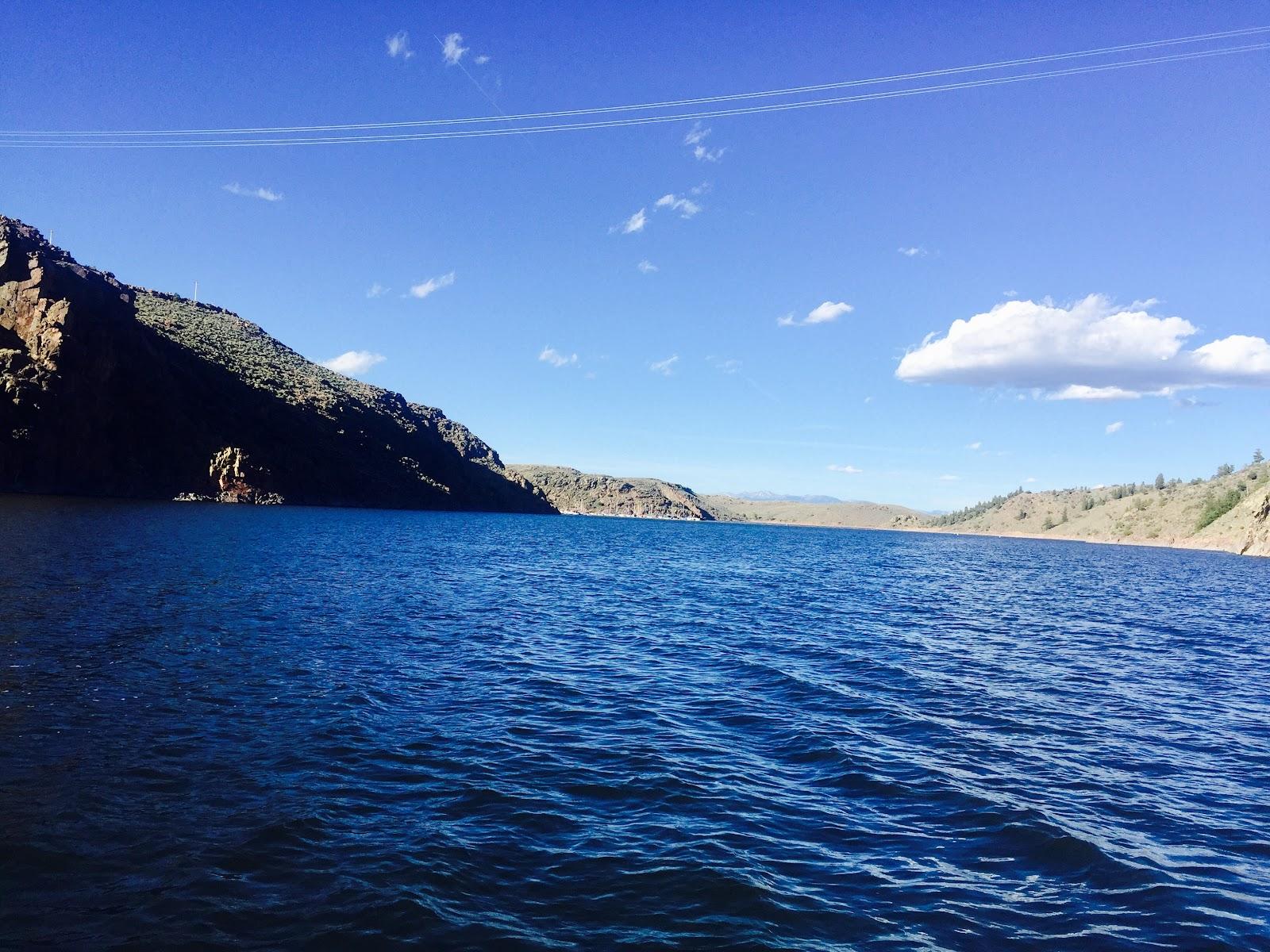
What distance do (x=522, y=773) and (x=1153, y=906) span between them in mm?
8428

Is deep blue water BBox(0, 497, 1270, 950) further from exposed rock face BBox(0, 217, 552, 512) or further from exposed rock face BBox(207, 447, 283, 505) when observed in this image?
exposed rock face BBox(207, 447, 283, 505)

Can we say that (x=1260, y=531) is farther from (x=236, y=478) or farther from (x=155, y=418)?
(x=155, y=418)

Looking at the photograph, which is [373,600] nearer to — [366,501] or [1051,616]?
[1051,616]

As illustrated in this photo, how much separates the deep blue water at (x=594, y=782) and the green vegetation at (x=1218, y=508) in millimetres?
192470

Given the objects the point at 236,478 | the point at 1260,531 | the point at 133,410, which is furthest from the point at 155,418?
the point at 1260,531

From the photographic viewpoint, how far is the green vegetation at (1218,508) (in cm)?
17250

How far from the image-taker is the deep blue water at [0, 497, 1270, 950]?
23.9ft

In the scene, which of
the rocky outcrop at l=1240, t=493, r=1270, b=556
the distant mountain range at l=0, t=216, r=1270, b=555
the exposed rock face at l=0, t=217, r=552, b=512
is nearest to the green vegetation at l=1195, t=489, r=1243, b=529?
the distant mountain range at l=0, t=216, r=1270, b=555

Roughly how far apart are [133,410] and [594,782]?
401 feet

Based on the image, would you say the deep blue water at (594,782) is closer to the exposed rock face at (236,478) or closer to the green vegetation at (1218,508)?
the exposed rock face at (236,478)

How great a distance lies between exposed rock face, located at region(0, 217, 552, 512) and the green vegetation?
7963 inches

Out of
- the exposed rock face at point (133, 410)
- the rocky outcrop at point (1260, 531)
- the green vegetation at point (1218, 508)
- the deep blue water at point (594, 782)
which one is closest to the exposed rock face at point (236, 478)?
the exposed rock face at point (133, 410)

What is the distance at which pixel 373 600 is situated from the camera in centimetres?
2845

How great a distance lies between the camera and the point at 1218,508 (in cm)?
17388
